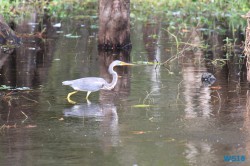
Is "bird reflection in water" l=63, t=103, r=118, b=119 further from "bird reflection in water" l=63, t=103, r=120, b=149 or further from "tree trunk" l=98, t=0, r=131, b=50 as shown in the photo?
"tree trunk" l=98, t=0, r=131, b=50

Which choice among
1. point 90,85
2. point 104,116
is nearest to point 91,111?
point 104,116

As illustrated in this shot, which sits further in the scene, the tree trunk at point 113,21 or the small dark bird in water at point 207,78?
the tree trunk at point 113,21

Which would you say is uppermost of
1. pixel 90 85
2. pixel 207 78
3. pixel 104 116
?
pixel 90 85

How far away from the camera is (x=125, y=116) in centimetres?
991

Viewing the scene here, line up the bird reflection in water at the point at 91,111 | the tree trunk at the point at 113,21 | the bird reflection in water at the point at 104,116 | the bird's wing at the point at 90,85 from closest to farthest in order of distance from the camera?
the bird reflection in water at the point at 104,116 → the bird reflection in water at the point at 91,111 → the bird's wing at the point at 90,85 → the tree trunk at the point at 113,21

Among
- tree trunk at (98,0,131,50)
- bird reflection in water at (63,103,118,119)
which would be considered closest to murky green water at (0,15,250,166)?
bird reflection in water at (63,103,118,119)

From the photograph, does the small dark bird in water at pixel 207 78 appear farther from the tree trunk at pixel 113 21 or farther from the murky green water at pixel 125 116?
the tree trunk at pixel 113 21

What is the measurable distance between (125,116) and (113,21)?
7.72m

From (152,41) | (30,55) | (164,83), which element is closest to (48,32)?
(152,41)

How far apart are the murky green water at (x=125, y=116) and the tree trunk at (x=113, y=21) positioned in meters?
1.53

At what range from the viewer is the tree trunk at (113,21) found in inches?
683

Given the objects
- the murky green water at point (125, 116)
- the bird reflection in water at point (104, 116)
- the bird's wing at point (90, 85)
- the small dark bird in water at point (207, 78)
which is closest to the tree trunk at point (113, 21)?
the murky green water at point (125, 116)

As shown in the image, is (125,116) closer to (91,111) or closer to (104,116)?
(104,116)

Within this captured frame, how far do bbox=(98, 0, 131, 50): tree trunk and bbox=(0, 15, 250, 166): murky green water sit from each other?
1532 mm
